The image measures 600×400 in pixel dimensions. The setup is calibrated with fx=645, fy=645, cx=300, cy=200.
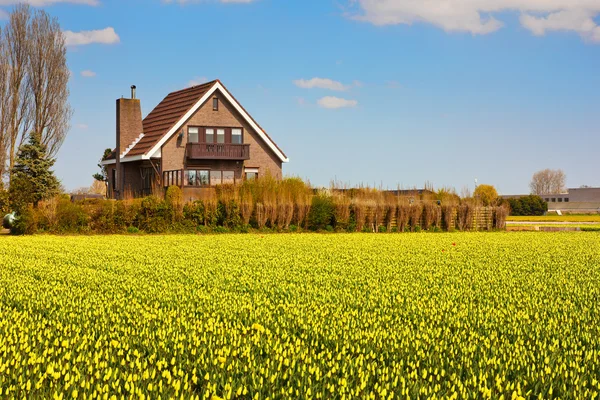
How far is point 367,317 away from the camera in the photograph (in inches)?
261

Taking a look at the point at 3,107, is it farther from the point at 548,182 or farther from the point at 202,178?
the point at 548,182

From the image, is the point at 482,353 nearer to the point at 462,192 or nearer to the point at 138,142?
the point at 462,192

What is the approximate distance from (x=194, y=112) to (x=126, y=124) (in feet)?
16.6

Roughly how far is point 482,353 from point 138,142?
115 feet

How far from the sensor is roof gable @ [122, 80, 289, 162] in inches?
1396

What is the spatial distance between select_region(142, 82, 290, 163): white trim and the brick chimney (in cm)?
428

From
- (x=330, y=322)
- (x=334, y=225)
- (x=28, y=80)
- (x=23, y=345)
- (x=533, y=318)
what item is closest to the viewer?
(x=23, y=345)

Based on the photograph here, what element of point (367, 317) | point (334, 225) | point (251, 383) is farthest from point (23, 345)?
point (334, 225)

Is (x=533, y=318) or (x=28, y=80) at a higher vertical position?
(x=28, y=80)

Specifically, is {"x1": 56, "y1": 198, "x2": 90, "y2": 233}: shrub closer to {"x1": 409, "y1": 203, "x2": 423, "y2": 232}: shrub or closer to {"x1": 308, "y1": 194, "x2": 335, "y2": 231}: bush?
{"x1": 308, "y1": 194, "x2": 335, "y2": 231}: bush

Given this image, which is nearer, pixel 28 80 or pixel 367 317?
pixel 367 317

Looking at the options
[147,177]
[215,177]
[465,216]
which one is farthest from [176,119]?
[465,216]

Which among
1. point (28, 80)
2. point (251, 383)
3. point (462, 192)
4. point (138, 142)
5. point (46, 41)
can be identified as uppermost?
point (46, 41)

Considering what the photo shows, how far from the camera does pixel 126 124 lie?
38.7m
